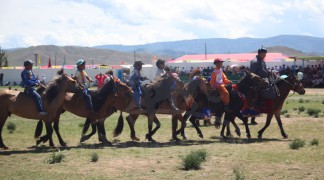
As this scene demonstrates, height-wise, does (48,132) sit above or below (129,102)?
below

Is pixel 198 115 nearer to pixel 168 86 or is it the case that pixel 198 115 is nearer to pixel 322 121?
pixel 168 86

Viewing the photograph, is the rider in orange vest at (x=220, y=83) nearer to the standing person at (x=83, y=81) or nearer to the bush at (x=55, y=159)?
the standing person at (x=83, y=81)

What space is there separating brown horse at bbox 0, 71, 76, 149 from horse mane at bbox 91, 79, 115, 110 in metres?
1.13

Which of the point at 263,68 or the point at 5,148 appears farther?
the point at 263,68

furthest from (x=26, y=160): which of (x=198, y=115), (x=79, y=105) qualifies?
(x=198, y=115)

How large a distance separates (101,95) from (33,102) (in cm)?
213

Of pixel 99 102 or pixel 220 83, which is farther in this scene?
pixel 220 83

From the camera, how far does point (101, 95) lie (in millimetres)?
14797

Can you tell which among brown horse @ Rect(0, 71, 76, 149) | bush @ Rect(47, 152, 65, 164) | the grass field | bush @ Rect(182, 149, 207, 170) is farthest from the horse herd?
bush @ Rect(182, 149, 207, 170)

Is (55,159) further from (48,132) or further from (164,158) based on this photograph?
(48,132)

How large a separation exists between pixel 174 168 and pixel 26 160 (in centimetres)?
365

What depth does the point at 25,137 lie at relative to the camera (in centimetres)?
1625

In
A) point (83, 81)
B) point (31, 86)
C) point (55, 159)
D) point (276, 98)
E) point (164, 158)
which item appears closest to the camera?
point (55, 159)

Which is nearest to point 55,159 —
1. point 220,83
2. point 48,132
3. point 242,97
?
point 48,132
